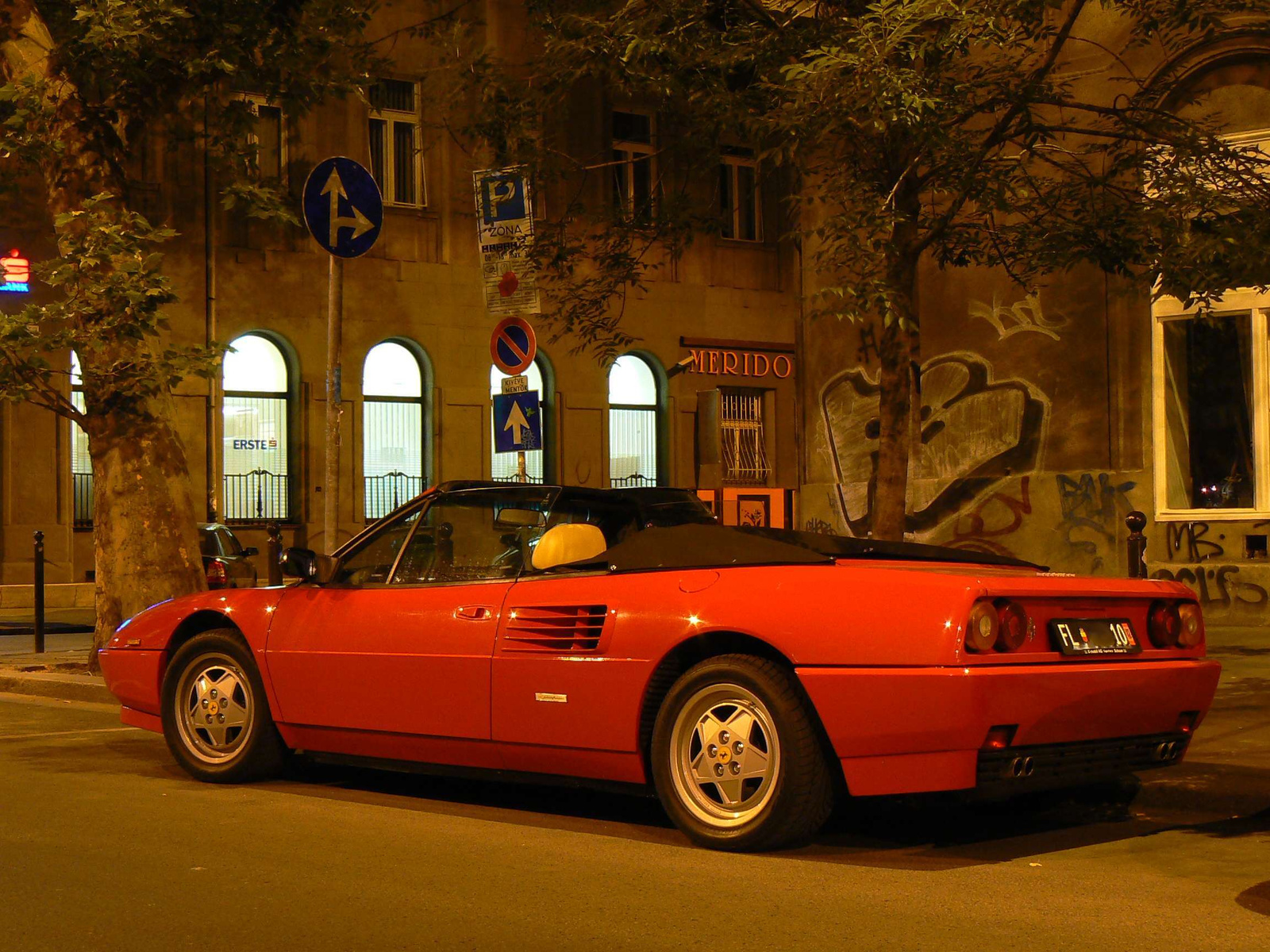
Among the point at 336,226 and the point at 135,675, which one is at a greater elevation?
the point at 336,226

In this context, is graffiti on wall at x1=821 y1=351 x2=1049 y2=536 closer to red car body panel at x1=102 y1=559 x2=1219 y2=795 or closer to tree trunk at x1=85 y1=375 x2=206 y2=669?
tree trunk at x1=85 y1=375 x2=206 y2=669

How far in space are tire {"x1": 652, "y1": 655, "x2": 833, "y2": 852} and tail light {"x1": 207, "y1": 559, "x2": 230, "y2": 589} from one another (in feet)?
44.4

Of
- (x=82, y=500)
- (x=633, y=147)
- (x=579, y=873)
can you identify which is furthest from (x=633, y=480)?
(x=579, y=873)

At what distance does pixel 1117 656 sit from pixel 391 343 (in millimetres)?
21187

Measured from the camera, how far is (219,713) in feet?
25.8

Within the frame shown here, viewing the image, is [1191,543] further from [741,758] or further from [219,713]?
[741,758]

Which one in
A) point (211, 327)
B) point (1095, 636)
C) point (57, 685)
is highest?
point (211, 327)

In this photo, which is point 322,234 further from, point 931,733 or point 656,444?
point 656,444

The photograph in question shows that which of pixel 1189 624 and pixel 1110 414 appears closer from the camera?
pixel 1189 624

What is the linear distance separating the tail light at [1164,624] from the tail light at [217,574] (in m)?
14.3

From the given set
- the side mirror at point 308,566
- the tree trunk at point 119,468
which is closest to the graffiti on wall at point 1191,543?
the tree trunk at point 119,468

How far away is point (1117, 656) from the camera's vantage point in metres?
5.94

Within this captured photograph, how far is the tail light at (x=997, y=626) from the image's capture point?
5.49m

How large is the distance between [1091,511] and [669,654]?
33.6 ft
